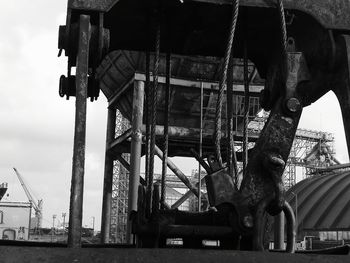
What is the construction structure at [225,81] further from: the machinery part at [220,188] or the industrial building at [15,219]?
the industrial building at [15,219]

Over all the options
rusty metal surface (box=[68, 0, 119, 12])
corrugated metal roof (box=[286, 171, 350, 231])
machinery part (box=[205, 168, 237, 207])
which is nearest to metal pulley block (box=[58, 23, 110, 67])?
rusty metal surface (box=[68, 0, 119, 12])

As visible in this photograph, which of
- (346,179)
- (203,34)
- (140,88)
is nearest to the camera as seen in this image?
(203,34)

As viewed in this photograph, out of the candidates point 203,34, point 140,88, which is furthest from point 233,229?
point 140,88

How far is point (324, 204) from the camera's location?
25.8 m

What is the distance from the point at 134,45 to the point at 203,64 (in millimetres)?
10588

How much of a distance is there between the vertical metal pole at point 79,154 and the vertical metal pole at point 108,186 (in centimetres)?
1129

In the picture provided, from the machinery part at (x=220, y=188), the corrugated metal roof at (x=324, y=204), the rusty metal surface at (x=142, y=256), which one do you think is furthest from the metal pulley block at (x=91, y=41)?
the corrugated metal roof at (x=324, y=204)

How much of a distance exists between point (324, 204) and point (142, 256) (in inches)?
972

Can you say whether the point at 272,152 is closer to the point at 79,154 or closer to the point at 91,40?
the point at 79,154

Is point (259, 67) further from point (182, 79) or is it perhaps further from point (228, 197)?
point (182, 79)

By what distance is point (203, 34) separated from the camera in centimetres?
394

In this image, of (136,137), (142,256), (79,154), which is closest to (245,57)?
(79,154)

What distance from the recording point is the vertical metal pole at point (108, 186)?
48.9 ft

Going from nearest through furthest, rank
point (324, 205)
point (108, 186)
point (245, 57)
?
point (245, 57), point (108, 186), point (324, 205)
